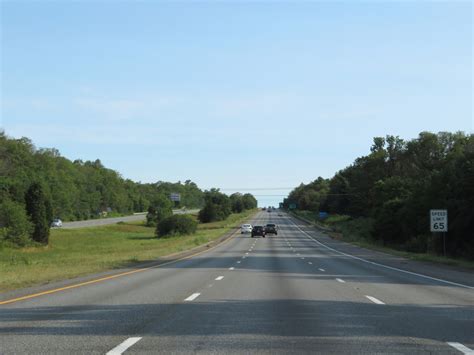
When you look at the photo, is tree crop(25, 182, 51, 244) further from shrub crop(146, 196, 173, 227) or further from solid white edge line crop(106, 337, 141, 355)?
solid white edge line crop(106, 337, 141, 355)

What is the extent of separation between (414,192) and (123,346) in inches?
2878

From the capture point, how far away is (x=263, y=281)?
68.0 feet

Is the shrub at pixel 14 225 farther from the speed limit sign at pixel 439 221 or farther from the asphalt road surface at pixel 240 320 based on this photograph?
the asphalt road surface at pixel 240 320

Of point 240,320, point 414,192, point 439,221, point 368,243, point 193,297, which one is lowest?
point 368,243

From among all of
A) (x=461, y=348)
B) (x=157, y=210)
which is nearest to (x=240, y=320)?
(x=461, y=348)

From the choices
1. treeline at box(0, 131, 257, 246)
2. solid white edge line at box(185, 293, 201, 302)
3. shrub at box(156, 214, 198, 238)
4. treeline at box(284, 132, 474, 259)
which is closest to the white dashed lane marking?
solid white edge line at box(185, 293, 201, 302)

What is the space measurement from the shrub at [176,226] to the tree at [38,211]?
21.0 metres

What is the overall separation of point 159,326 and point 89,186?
613 feet

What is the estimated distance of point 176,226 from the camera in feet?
306

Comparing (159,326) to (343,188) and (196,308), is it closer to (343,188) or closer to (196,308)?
(196,308)

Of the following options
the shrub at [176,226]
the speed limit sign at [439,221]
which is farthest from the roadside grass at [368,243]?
the shrub at [176,226]

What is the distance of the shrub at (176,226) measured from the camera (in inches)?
3666

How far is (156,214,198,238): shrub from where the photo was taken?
306 ft

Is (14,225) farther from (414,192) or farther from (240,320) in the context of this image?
(240,320)
